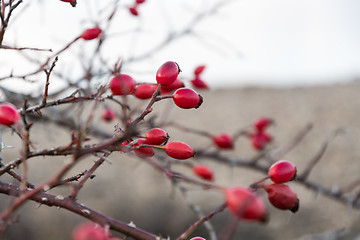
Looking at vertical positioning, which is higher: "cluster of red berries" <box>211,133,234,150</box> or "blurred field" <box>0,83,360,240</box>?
"blurred field" <box>0,83,360,240</box>

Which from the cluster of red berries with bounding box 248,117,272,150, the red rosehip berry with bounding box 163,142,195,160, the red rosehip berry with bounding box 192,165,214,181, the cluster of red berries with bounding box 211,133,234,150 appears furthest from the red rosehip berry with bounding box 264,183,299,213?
the cluster of red berries with bounding box 248,117,272,150

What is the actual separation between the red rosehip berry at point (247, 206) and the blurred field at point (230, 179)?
4.83 m

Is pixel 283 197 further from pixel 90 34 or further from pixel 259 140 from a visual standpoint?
pixel 259 140

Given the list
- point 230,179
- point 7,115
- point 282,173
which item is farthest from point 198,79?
point 230,179

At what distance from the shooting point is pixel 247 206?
1.75 feet

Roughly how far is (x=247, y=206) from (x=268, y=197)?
27cm

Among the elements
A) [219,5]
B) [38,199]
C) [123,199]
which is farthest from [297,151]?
[38,199]

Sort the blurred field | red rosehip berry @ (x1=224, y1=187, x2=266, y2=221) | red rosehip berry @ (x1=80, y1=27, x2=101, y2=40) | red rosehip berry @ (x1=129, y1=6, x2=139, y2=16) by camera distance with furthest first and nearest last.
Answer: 1. the blurred field
2. red rosehip berry @ (x1=129, y1=6, x2=139, y2=16)
3. red rosehip berry @ (x1=80, y1=27, x2=101, y2=40)
4. red rosehip berry @ (x1=224, y1=187, x2=266, y2=221)

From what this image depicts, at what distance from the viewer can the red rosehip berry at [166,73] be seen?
2.94 ft

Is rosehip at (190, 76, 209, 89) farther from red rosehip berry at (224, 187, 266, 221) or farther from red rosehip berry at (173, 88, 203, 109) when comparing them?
red rosehip berry at (224, 187, 266, 221)

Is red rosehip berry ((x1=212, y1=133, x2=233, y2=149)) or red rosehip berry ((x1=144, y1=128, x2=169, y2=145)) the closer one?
red rosehip berry ((x1=144, y1=128, x2=169, y2=145))

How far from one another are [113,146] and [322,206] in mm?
5868

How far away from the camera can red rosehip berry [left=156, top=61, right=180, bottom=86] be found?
0.90 meters

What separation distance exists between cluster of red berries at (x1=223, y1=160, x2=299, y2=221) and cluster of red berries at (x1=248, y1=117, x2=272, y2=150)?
1894 mm
